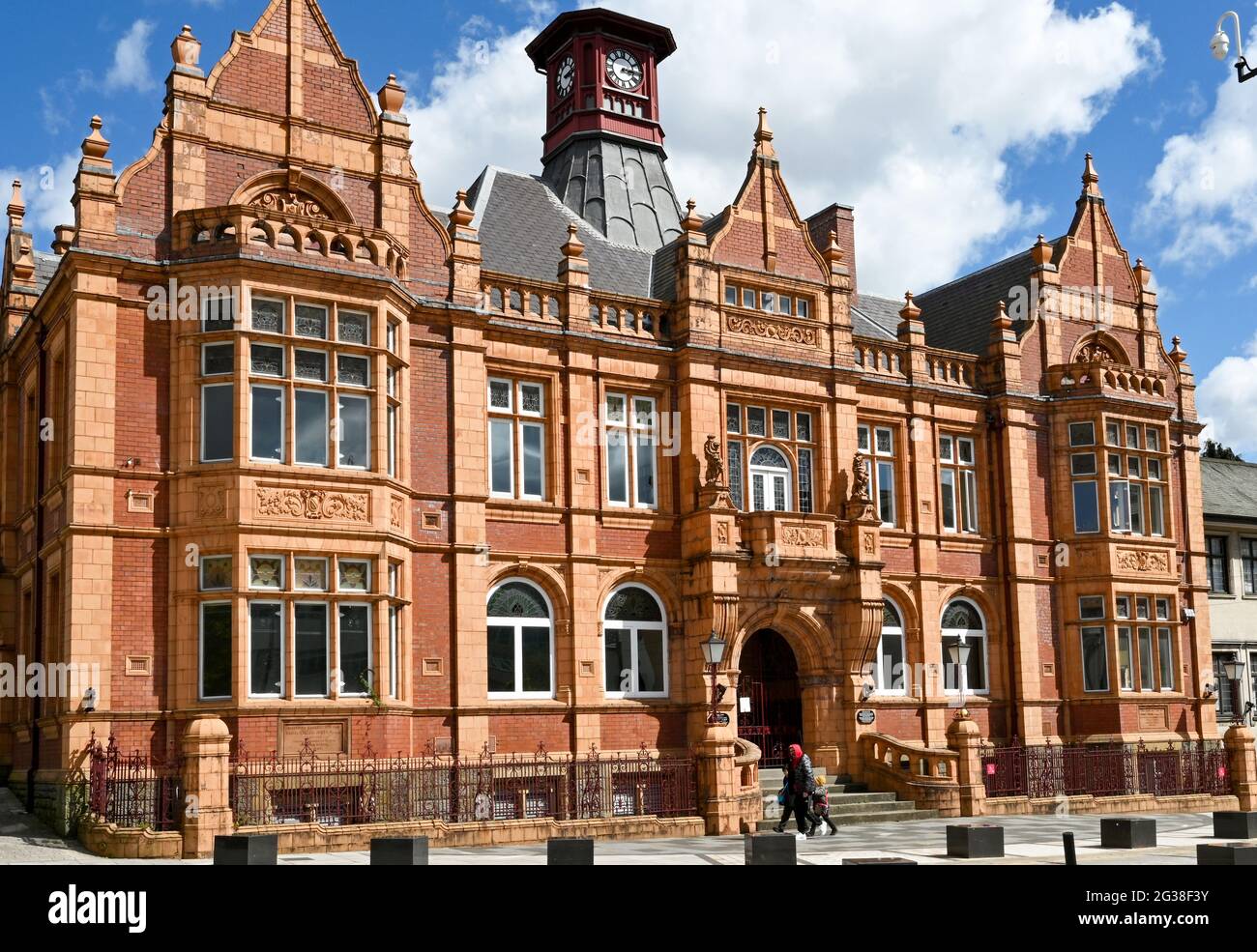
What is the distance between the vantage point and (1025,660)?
3406cm

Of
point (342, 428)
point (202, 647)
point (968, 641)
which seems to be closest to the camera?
point (202, 647)

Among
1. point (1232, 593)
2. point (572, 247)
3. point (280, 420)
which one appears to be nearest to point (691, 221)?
point (572, 247)

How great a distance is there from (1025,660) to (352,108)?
790 inches

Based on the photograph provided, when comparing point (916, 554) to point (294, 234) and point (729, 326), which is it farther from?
point (294, 234)

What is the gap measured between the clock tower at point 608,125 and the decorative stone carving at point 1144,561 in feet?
46.4

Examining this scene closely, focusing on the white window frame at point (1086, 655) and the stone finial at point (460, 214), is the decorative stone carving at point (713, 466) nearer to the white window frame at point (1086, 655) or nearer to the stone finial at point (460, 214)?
the stone finial at point (460, 214)

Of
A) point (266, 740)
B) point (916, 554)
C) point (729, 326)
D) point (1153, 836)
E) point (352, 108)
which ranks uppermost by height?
point (352, 108)

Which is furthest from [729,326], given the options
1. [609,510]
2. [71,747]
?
[71,747]

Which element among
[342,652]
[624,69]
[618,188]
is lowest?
[342,652]

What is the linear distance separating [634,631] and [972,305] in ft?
51.9

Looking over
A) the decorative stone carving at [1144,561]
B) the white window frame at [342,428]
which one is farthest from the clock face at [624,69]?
the decorative stone carving at [1144,561]

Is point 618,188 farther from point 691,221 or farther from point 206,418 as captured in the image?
point 206,418

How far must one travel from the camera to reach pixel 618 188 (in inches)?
1455
